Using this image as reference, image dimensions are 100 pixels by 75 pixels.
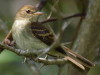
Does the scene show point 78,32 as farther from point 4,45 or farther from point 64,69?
point 4,45

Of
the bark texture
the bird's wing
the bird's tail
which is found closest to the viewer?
the bark texture

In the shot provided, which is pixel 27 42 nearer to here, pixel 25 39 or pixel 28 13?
pixel 25 39

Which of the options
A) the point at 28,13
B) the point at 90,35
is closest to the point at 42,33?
the point at 28,13

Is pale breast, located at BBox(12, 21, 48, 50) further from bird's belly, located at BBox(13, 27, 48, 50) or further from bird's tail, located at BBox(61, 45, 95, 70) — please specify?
bird's tail, located at BBox(61, 45, 95, 70)

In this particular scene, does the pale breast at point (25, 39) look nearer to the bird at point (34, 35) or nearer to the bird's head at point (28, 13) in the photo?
the bird at point (34, 35)

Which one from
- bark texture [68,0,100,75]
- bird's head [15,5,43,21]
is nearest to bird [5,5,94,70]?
bird's head [15,5,43,21]

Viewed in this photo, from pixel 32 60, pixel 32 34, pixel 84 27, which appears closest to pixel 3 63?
pixel 32 34

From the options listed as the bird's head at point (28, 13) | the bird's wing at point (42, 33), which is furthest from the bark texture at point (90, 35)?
the bird's head at point (28, 13)
